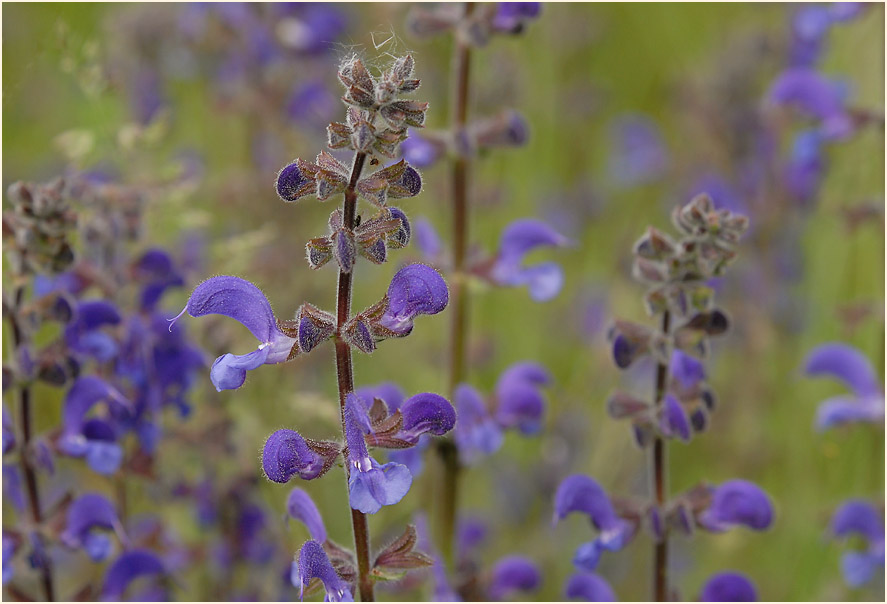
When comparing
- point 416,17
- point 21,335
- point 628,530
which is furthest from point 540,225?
point 21,335

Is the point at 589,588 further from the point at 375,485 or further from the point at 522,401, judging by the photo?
the point at 375,485

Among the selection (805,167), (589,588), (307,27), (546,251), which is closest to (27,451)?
(589,588)

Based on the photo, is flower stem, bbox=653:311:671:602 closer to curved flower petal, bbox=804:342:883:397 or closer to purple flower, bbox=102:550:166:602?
curved flower petal, bbox=804:342:883:397

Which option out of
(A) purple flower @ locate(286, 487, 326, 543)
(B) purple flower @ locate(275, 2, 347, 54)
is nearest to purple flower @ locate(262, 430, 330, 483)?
(A) purple flower @ locate(286, 487, 326, 543)

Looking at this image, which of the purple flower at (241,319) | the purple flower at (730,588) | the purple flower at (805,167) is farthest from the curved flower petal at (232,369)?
the purple flower at (805,167)

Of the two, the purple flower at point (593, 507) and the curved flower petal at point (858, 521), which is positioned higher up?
the purple flower at point (593, 507)

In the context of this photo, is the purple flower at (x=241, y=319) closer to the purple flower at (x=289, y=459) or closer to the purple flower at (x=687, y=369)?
the purple flower at (x=289, y=459)
